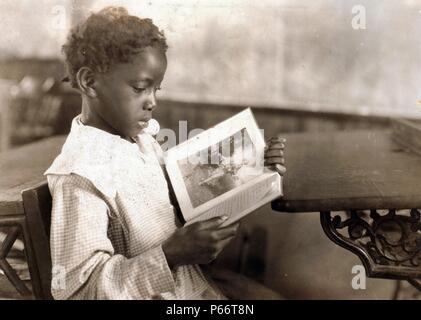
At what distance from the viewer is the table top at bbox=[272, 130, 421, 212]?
0.92m

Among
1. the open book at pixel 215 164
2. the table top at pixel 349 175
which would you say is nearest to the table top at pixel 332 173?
the table top at pixel 349 175

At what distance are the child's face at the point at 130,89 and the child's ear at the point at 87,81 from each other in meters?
A: 0.01

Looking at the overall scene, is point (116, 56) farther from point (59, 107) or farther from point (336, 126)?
point (336, 126)

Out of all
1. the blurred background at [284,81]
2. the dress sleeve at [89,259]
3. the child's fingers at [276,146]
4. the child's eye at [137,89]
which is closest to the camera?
the dress sleeve at [89,259]

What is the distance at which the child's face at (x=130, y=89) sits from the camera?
0.93 m

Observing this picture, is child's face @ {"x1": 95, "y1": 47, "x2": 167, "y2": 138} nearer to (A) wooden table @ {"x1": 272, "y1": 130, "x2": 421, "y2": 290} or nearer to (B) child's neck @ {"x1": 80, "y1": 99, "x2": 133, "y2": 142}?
(B) child's neck @ {"x1": 80, "y1": 99, "x2": 133, "y2": 142}

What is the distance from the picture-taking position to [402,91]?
1.68 meters

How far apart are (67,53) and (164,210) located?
1.33 feet

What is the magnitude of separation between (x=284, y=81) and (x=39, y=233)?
46.6 inches

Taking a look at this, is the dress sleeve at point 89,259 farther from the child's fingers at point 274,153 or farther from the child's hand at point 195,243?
the child's fingers at point 274,153

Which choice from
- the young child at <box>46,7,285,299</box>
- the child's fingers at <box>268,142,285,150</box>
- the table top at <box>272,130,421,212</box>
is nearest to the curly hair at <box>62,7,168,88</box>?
the young child at <box>46,7,285,299</box>

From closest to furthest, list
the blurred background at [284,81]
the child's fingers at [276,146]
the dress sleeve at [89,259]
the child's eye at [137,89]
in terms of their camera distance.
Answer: the dress sleeve at [89,259]
the child's eye at [137,89]
the child's fingers at [276,146]
the blurred background at [284,81]

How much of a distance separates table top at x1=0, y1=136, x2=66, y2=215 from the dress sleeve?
0.35ft
